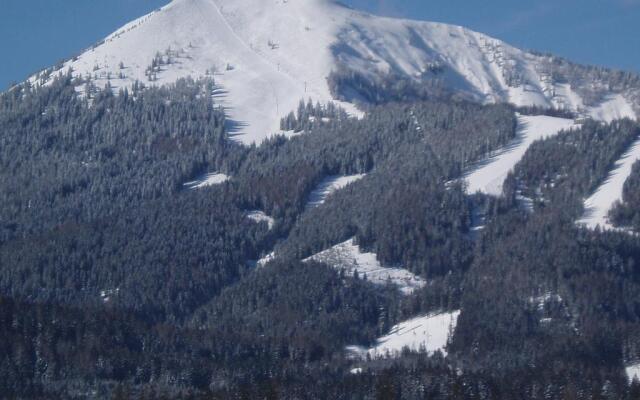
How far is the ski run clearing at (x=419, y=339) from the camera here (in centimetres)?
18850

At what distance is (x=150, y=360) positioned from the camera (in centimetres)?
17250

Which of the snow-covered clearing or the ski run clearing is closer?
the snow-covered clearing

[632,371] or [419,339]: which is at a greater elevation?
[419,339]

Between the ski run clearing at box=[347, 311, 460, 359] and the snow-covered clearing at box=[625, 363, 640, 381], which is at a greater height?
the ski run clearing at box=[347, 311, 460, 359]

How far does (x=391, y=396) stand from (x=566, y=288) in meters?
Answer: 52.8

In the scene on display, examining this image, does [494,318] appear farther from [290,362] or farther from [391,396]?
[391,396]

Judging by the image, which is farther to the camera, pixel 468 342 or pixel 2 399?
pixel 468 342

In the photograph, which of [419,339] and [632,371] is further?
[419,339]

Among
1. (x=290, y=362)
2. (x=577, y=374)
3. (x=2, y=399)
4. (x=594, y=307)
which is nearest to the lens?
(x=2, y=399)

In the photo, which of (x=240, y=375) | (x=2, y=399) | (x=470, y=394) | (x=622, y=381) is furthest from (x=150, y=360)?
(x=622, y=381)

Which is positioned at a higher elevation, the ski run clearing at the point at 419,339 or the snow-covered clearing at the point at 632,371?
the ski run clearing at the point at 419,339

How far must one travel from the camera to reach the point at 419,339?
634 ft

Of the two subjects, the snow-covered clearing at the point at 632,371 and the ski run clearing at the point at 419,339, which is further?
the ski run clearing at the point at 419,339

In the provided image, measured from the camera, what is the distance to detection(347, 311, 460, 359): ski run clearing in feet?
618
